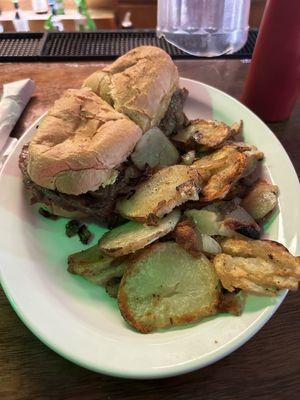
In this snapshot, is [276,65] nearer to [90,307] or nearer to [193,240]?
[193,240]

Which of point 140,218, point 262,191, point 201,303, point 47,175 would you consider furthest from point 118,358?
→ point 262,191

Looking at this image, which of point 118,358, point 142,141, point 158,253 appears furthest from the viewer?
point 142,141

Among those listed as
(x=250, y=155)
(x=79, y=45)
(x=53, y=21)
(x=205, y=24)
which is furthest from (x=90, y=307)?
(x=53, y=21)

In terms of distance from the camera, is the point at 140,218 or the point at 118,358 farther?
the point at 140,218

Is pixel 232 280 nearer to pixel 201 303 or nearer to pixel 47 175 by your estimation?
pixel 201 303

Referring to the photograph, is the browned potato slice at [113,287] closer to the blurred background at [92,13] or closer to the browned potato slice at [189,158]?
the browned potato slice at [189,158]

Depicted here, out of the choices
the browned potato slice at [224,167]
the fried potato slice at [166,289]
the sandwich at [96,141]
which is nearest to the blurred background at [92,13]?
the sandwich at [96,141]
